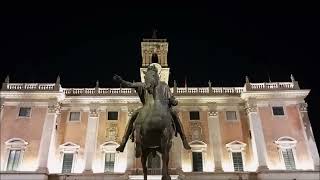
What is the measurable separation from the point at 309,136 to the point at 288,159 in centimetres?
298

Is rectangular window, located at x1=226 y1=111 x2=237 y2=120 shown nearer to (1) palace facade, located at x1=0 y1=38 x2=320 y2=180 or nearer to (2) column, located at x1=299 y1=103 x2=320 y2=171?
(1) palace facade, located at x1=0 y1=38 x2=320 y2=180

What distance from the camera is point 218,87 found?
132 ft

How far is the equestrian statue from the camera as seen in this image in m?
12.4

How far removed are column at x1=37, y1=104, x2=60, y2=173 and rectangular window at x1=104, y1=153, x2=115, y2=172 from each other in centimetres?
514

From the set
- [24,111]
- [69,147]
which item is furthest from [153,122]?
[24,111]

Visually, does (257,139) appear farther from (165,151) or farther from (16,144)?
(165,151)

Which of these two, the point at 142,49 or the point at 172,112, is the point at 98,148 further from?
the point at 172,112

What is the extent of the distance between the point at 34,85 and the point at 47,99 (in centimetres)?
219

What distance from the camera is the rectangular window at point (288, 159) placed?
3547cm

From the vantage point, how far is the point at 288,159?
118 ft

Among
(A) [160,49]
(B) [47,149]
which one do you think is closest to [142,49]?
(A) [160,49]

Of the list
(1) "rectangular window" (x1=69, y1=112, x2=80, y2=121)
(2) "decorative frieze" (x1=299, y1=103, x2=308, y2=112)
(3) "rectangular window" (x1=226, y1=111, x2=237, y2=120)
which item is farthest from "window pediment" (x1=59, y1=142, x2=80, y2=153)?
(2) "decorative frieze" (x1=299, y1=103, x2=308, y2=112)

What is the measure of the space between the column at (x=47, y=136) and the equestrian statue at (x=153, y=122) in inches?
943

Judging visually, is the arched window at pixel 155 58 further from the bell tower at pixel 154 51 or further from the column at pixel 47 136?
the column at pixel 47 136
